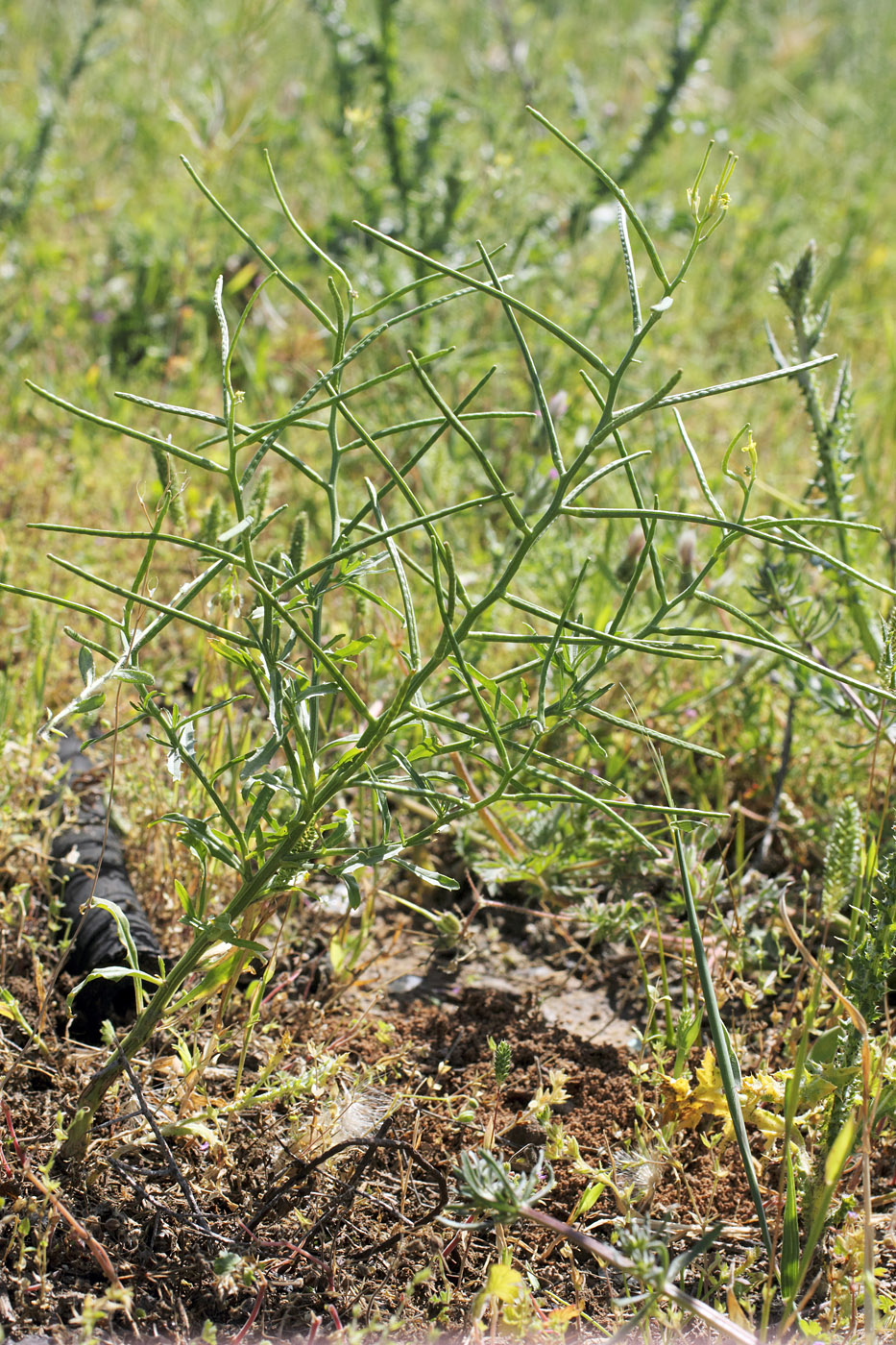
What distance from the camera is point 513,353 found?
3.17 metres

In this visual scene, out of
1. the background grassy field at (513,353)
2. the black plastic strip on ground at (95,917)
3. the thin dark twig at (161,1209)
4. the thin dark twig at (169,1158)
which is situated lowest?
the thin dark twig at (161,1209)

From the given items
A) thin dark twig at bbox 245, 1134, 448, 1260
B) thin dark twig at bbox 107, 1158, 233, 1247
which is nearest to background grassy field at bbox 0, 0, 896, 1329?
thin dark twig at bbox 245, 1134, 448, 1260

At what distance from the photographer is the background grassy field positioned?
182cm

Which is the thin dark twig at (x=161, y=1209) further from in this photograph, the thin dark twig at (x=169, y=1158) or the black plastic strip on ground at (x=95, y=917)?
the black plastic strip on ground at (x=95, y=917)

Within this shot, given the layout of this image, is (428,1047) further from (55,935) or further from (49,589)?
(49,589)

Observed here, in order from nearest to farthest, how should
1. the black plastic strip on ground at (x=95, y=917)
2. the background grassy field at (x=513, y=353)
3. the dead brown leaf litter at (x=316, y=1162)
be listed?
the dead brown leaf litter at (x=316, y=1162), the black plastic strip on ground at (x=95, y=917), the background grassy field at (x=513, y=353)

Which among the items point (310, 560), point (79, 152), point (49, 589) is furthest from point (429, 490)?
point (79, 152)

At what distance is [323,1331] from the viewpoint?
3.87ft

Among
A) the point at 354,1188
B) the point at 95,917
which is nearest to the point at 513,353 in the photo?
the point at 95,917

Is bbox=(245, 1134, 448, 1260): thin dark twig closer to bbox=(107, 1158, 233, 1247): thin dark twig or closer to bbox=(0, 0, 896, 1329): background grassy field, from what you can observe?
bbox=(107, 1158, 233, 1247): thin dark twig

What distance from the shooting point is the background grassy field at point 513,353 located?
1815 mm

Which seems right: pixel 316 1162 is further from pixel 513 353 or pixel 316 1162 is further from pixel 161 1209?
pixel 513 353

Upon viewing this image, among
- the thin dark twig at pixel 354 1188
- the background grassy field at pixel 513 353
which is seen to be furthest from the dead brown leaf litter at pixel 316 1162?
the background grassy field at pixel 513 353

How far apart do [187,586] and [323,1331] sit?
81 centimetres
